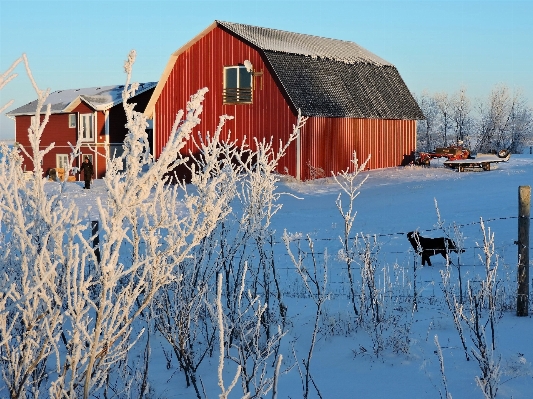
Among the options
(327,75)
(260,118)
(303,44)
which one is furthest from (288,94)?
(303,44)

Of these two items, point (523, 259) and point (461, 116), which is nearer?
point (523, 259)

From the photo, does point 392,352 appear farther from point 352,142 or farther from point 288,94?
point 352,142

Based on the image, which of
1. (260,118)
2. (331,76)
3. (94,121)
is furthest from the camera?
(94,121)

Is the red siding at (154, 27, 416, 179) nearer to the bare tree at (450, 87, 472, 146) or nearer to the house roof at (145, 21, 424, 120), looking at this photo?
the house roof at (145, 21, 424, 120)

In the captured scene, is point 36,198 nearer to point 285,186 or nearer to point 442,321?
point 442,321

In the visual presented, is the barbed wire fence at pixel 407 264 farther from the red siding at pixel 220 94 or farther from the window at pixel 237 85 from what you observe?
the window at pixel 237 85

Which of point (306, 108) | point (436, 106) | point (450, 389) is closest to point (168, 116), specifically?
point (306, 108)

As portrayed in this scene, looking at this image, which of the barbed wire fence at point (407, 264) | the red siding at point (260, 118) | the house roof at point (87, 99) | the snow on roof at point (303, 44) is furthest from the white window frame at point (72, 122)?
the barbed wire fence at point (407, 264)

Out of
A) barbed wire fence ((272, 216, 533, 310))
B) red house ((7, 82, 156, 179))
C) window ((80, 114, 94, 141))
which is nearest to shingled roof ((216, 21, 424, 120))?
red house ((7, 82, 156, 179))

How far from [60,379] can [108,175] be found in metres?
1.09

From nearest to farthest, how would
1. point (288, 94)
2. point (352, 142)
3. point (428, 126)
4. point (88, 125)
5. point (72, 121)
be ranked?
point (288, 94), point (352, 142), point (88, 125), point (72, 121), point (428, 126)

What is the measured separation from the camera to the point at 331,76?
26625 mm

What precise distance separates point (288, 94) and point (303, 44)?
4.43 metres

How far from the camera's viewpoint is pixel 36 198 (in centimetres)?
380
